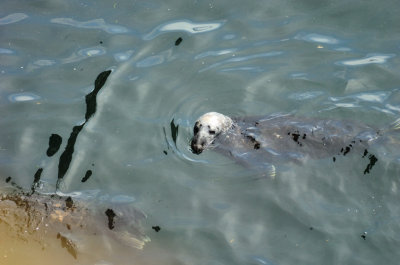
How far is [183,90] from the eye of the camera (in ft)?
30.4

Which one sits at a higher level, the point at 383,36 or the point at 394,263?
the point at 383,36

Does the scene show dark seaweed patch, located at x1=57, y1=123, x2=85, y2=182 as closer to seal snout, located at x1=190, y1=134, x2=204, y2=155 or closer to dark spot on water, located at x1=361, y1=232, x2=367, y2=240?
seal snout, located at x1=190, y1=134, x2=204, y2=155

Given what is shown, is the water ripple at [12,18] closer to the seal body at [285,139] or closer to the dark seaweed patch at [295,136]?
the seal body at [285,139]

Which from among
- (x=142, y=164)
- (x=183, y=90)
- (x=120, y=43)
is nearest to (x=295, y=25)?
(x=183, y=90)

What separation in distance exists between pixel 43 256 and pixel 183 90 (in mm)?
3604

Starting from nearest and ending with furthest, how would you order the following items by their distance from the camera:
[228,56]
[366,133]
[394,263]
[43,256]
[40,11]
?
[394,263] → [43,256] → [366,133] → [228,56] → [40,11]

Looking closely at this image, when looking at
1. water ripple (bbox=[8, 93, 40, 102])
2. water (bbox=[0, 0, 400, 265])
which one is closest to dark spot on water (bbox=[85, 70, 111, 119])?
water (bbox=[0, 0, 400, 265])

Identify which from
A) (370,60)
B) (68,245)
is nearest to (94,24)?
(68,245)

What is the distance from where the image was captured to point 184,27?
10.4 m

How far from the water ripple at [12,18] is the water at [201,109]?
3 cm

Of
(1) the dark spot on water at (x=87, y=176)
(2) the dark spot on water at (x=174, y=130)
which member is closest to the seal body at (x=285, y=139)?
(2) the dark spot on water at (x=174, y=130)

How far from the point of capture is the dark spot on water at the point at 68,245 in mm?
7088

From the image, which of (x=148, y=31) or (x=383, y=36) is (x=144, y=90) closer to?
(x=148, y=31)

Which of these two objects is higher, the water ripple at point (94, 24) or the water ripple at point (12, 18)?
the water ripple at point (12, 18)
